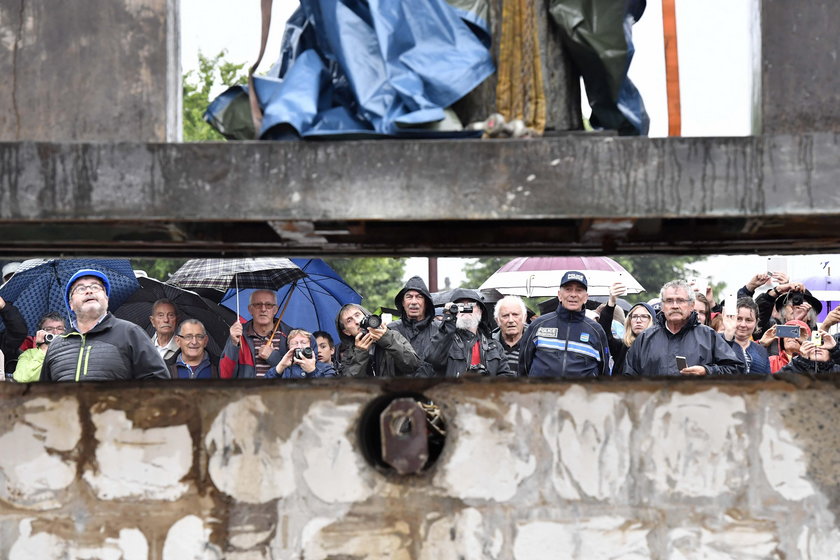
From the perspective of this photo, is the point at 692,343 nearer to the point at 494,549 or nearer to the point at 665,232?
the point at 665,232

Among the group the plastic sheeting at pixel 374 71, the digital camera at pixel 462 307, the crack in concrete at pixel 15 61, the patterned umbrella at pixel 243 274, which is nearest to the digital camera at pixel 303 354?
the digital camera at pixel 462 307

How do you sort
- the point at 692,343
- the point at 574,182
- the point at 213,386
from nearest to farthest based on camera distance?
the point at 574,182
the point at 213,386
the point at 692,343

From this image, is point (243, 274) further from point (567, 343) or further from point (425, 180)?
point (425, 180)

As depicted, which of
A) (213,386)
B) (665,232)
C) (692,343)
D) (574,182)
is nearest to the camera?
(574,182)

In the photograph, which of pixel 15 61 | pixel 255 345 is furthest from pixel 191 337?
pixel 15 61

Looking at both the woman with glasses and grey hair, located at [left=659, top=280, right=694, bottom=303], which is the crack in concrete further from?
the woman with glasses

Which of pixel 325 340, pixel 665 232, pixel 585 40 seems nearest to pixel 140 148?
pixel 585 40

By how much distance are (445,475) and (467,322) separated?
4.75 meters

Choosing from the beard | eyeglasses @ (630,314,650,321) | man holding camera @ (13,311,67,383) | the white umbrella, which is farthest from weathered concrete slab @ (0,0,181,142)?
the white umbrella

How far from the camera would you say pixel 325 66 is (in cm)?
356

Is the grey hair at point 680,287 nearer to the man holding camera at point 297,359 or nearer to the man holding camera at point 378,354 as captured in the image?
the man holding camera at point 378,354

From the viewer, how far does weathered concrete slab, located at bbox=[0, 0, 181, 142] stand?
3.35 metres

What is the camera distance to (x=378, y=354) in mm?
7512

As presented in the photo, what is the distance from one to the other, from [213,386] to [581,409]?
48.9 inches
